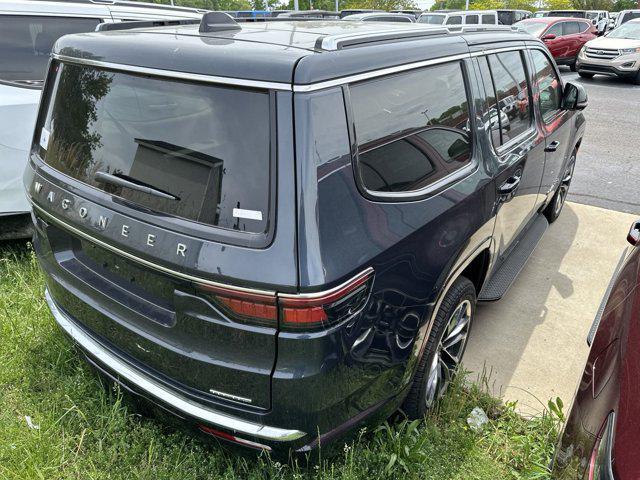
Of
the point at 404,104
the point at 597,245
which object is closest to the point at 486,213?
the point at 404,104

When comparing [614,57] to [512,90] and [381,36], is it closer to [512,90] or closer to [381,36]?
[512,90]

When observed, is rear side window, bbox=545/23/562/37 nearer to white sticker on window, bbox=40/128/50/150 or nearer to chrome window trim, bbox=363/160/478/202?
chrome window trim, bbox=363/160/478/202

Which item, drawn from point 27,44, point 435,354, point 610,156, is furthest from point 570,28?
point 435,354

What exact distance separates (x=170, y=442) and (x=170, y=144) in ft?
4.66

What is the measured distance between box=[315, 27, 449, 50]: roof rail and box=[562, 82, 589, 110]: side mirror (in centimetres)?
219

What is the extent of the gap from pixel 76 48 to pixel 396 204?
1552 mm

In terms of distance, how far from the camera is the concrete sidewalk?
312 cm

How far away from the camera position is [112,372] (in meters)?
2.19

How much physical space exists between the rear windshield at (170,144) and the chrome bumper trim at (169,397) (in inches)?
28.1

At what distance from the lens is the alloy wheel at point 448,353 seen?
8.66 ft

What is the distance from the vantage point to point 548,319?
12.2 ft

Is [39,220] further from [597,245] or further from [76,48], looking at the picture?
[597,245]

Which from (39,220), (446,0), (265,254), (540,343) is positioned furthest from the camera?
(446,0)

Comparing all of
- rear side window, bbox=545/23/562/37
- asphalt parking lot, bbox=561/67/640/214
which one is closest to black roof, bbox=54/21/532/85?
asphalt parking lot, bbox=561/67/640/214
